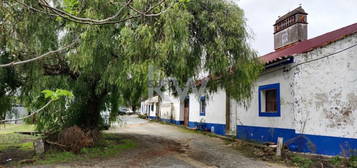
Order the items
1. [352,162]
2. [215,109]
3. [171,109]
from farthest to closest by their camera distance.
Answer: [171,109] → [215,109] → [352,162]

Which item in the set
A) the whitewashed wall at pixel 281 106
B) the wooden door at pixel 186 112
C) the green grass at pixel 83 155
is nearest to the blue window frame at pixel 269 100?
the whitewashed wall at pixel 281 106

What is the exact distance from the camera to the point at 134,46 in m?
5.88

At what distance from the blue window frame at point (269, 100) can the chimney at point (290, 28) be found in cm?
447

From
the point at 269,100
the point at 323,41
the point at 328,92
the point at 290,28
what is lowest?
the point at 269,100

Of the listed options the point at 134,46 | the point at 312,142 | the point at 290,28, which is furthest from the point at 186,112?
the point at 134,46

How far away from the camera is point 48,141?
27.6 ft

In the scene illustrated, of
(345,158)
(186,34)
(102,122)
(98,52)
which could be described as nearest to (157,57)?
(186,34)

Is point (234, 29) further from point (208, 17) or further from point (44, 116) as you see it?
point (44, 116)

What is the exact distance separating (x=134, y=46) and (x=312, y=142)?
636cm

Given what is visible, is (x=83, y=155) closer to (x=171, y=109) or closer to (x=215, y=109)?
(x=215, y=109)

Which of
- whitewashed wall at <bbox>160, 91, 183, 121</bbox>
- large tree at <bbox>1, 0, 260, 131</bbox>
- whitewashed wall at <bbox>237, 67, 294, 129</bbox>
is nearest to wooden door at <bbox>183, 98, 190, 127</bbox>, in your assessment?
whitewashed wall at <bbox>160, 91, 183, 121</bbox>

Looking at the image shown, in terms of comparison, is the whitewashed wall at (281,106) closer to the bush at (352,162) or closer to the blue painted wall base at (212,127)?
the bush at (352,162)

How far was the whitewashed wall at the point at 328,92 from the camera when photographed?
7.22m

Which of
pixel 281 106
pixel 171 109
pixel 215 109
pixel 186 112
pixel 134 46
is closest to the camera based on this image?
pixel 134 46
